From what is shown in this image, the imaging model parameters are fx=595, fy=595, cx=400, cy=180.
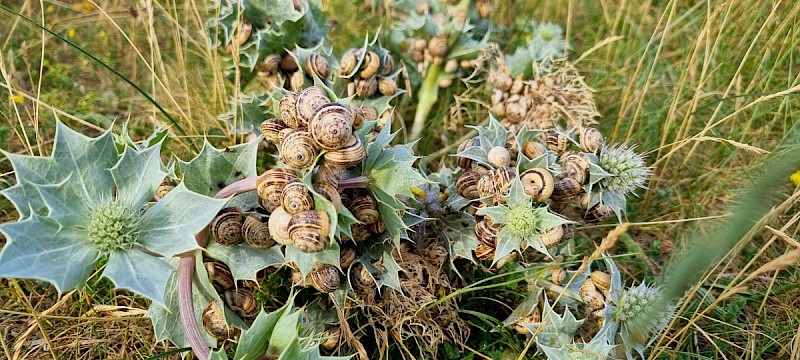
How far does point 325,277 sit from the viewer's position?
163cm

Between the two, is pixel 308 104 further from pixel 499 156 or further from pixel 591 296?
pixel 591 296

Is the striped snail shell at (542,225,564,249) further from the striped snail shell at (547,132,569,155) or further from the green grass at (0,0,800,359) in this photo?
the striped snail shell at (547,132,569,155)

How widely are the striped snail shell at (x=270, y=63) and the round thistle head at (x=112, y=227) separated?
100 centimetres

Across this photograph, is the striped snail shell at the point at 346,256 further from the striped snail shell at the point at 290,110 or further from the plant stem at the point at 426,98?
the plant stem at the point at 426,98

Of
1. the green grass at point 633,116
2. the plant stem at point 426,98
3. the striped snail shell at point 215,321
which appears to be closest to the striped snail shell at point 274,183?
the striped snail shell at point 215,321

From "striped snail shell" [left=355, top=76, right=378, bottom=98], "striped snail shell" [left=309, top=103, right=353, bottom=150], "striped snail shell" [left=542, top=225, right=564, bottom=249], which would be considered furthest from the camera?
"striped snail shell" [left=355, top=76, right=378, bottom=98]

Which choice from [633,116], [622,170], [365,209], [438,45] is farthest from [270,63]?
[633,116]

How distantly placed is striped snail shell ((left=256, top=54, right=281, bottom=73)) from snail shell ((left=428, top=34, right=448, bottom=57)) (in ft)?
2.09

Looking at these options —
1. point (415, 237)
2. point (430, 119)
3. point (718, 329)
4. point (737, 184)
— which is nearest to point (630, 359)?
point (718, 329)

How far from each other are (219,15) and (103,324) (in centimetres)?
118

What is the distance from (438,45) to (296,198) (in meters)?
1.31

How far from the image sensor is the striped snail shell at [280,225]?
1.42m

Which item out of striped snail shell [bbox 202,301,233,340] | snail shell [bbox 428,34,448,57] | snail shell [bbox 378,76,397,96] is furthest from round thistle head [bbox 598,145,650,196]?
striped snail shell [bbox 202,301,233,340]

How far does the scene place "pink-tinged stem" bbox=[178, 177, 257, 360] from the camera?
144cm
